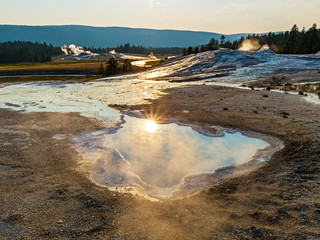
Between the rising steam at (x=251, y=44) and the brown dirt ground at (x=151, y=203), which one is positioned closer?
the brown dirt ground at (x=151, y=203)

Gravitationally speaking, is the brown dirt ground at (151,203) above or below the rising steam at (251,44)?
below

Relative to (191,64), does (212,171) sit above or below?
below

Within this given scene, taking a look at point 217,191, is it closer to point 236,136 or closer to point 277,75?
point 236,136

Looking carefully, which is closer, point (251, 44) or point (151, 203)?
point (151, 203)

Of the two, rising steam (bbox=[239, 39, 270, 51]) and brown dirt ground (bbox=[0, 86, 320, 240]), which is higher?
rising steam (bbox=[239, 39, 270, 51])

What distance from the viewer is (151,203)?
30.2ft

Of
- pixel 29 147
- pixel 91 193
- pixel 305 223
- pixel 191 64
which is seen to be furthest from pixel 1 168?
pixel 191 64

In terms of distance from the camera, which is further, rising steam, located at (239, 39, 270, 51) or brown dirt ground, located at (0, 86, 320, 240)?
rising steam, located at (239, 39, 270, 51)

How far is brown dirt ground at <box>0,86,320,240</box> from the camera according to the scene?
24.8 ft

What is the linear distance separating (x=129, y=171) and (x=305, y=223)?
7945mm

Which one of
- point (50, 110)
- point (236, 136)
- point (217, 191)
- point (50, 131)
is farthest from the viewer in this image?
point (50, 110)

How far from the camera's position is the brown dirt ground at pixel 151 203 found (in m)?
7.55

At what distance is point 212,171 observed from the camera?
1174 cm

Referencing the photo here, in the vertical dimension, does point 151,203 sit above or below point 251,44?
below
